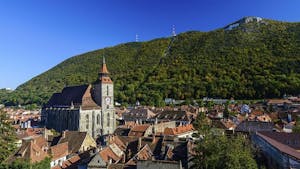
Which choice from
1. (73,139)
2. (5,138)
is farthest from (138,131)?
(5,138)

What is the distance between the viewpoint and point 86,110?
75.9m

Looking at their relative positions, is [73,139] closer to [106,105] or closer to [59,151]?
[59,151]

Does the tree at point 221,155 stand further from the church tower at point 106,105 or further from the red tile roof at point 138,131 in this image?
the church tower at point 106,105

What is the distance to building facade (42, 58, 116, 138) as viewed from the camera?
75.4 m

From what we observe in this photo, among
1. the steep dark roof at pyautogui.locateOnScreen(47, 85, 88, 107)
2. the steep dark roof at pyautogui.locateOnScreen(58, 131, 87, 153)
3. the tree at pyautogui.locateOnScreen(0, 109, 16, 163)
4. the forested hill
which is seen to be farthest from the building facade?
the forested hill

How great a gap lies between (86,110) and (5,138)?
102 feet

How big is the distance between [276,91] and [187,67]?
72566mm

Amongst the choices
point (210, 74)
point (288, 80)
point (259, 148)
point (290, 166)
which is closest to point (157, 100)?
point (210, 74)

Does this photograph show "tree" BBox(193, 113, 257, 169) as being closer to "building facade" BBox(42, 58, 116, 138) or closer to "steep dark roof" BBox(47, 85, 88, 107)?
"building facade" BBox(42, 58, 116, 138)

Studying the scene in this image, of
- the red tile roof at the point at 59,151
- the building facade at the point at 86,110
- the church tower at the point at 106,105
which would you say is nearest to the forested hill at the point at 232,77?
the church tower at the point at 106,105

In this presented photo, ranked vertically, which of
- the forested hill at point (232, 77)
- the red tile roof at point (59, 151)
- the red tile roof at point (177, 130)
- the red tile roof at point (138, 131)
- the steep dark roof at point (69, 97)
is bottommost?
the red tile roof at point (59, 151)

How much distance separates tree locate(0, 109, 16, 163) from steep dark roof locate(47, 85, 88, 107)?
30413mm

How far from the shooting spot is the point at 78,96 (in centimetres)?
8025

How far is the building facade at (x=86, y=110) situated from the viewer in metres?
75.4
